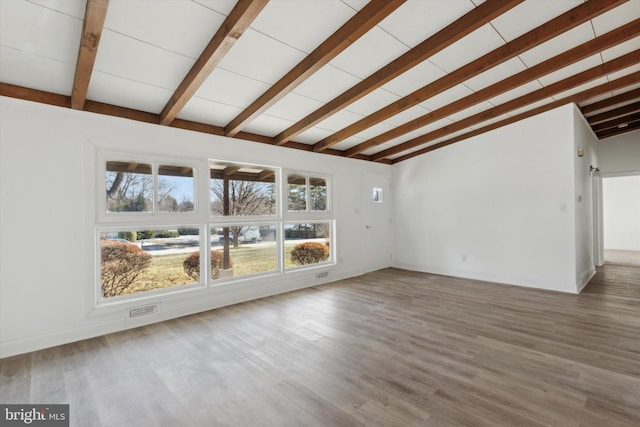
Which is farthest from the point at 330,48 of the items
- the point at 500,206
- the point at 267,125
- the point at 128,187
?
the point at 500,206

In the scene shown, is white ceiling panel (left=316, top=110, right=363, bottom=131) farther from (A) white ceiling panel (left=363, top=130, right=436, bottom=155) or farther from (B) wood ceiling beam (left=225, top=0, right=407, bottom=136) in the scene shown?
(A) white ceiling panel (left=363, top=130, right=436, bottom=155)

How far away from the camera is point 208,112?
3617 millimetres

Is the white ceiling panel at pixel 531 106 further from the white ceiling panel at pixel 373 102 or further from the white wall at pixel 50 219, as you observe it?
the white wall at pixel 50 219

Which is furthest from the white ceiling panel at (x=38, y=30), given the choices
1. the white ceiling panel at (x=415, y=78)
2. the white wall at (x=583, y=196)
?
the white wall at (x=583, y=196)

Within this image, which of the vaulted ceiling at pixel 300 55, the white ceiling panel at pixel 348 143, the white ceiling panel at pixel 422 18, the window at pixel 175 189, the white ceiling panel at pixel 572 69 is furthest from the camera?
the white ceiling panel at pixel 348 143

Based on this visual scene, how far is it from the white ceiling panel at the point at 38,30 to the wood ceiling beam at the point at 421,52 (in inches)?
95.2

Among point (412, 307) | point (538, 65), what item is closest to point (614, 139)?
point (538, 65)

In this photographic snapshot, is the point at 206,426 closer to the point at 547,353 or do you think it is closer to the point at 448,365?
the point at 448,365

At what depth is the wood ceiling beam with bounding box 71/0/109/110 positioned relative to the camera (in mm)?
1802

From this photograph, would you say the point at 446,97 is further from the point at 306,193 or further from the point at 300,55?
the point at 306,193

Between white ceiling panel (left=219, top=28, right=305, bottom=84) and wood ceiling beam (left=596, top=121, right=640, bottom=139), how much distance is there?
7358mm

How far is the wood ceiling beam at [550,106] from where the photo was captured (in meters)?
3.85

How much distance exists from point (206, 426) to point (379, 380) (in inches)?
47.6

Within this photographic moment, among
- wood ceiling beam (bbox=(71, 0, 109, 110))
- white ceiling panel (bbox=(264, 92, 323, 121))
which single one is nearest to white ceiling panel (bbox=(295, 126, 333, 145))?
white ceiling panel (bbox=(264, 92, 323, 121))
